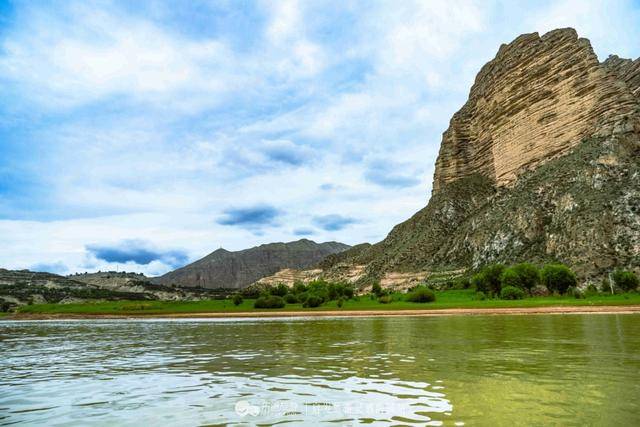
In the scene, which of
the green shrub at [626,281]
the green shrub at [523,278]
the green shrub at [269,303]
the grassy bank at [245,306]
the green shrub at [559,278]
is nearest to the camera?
the green shrub at [626,281]

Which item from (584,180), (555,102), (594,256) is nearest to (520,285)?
(594,256)

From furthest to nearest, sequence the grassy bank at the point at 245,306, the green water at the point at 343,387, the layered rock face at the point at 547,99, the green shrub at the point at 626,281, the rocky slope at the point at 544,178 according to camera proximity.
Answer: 1. the layered rock face at the point at 547,99
2. the rocky slope at the point at 544,178
3. the grassy bank at the point at 245,306
4. the green shrub at the point at 626,281
5. the green water at the point at 343,387

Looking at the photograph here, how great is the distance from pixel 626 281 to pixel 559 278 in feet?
35.2

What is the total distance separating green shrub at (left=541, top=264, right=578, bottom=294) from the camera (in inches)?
3482

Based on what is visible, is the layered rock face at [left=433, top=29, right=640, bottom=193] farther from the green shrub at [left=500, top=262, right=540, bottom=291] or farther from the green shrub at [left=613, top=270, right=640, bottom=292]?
the green shrub at [left=500, top=262, right=540, bottom=291]

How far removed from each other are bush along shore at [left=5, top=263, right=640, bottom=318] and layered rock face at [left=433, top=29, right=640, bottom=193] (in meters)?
53.9

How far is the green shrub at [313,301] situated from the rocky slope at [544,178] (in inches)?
1980

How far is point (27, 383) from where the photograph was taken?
1598 centimetres

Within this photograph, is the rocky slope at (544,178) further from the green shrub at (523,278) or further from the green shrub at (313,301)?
the green shrub at (313,301)

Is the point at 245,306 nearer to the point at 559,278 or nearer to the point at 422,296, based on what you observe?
the point at 422,296

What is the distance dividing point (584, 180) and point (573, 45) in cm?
6158

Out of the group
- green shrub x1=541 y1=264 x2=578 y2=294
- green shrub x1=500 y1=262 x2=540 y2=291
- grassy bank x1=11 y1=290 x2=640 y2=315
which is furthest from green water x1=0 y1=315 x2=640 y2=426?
green shrub x1=500 y1=262 x2=540 y2=291

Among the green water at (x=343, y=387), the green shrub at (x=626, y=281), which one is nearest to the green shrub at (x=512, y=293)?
the green shrub at (x=626, y=281)

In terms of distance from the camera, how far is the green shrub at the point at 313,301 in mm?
107875
